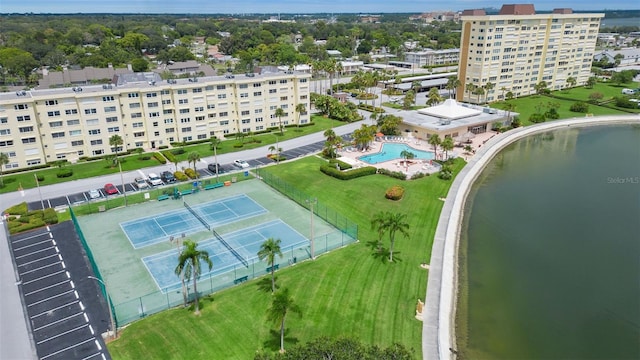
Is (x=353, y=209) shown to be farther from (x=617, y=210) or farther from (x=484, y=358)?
(x=617, y=210)

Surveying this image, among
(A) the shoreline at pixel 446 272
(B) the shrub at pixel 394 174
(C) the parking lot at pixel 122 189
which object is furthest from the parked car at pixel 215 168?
(A) the shoreline at pixel 446 272

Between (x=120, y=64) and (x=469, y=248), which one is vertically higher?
(x=120, y=64)

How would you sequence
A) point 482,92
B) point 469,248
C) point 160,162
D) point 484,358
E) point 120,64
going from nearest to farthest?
Answer: point 484,358 < point 469,248 < point 160,162 < point 482,92 < point 120,64

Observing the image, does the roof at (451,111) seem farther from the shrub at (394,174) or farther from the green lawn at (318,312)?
the green lawn at (318,312)

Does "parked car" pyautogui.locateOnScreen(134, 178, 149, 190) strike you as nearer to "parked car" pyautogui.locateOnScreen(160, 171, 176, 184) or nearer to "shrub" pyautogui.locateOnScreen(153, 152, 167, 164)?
"parked car" pyautogui.locateOnScreen(160, 171, 176, 184)

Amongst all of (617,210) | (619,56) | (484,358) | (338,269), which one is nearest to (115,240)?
(338,269)

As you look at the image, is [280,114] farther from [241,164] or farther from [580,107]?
[580,107]
